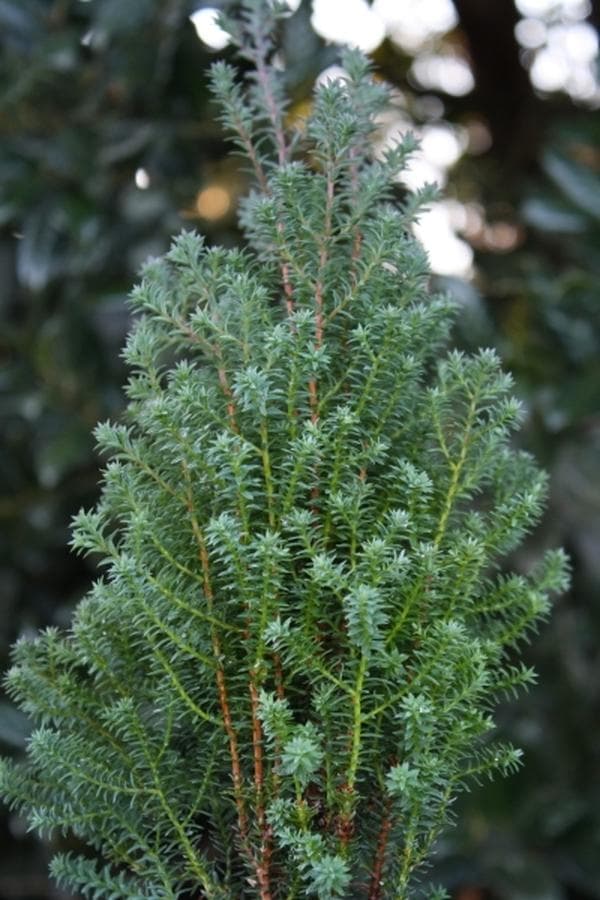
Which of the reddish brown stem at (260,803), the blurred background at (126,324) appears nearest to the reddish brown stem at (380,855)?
the reddish brown stem at (260,803)

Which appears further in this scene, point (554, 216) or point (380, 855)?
point (554, 216)

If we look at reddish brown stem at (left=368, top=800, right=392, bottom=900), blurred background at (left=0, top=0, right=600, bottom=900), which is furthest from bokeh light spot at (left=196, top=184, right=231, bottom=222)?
reddish brown stem at (left=368, top=800, right=392, bottom=900)

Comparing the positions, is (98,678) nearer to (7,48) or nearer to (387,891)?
(387,891)

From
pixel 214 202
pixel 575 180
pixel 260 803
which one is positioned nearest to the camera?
pixel 260 803

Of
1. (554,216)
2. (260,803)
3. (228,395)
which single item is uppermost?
(554,216)

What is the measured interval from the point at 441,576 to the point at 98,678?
0.22 m

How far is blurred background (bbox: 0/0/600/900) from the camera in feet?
5.77

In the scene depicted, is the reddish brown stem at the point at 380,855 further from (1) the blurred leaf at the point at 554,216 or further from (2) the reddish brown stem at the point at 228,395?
(1) the blurred leaf at the point at 554,216

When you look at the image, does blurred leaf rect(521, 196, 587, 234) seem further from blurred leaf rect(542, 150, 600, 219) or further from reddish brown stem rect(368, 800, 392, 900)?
reddish brown stem rect(368, 800, 392, 900)

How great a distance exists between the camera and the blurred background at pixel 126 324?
69.2 inches

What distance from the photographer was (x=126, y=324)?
1905 millimetres

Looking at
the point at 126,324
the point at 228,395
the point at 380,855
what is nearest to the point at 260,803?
the point at 380,855

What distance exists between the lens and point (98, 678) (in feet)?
2.40

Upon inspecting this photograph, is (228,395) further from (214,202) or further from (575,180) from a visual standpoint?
(214,202)
